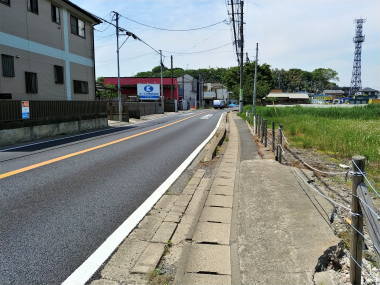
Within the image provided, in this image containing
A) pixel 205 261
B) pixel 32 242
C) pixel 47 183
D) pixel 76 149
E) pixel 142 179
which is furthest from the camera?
pixel 76 149

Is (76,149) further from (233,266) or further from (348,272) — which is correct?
(348,272)

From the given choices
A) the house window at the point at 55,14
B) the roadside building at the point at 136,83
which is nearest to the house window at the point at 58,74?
the house window at the point at 55,14

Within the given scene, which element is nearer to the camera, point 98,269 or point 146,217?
point 98,269

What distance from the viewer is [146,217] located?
16.2 ft

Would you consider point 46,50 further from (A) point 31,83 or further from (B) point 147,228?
(B) point 147,228

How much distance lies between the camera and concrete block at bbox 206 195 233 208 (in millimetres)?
5570

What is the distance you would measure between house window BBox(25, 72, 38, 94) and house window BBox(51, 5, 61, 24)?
168 inches

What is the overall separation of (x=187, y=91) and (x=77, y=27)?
2334 inches

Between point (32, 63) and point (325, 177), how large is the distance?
675 inches

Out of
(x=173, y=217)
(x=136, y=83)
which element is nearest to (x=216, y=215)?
(x=173, y=217)

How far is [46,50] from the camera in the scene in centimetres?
1994

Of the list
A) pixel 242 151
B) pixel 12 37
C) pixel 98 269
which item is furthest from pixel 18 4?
pixel 98 269

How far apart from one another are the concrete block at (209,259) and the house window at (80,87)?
22196mm

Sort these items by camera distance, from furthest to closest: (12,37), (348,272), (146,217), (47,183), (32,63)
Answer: (32,63) → (12,37) → (47,183) → (146,217) → (348,272)
